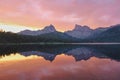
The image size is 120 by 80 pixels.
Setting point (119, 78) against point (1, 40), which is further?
point (1, 40)

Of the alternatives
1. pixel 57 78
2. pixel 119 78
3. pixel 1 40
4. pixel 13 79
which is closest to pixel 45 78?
pixel 57 78

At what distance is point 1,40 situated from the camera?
7544 inches

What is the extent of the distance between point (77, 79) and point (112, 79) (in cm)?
304

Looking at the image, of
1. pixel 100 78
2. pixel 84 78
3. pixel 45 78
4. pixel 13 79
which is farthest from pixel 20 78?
pixel 100 78

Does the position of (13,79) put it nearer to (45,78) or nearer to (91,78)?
(45,78)

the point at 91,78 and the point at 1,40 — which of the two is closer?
the point at 91,78

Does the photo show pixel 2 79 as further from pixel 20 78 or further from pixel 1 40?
pixel 1 40

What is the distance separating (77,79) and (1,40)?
175133 millimetres

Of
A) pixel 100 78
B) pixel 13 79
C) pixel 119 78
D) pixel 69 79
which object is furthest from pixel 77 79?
pixel 13 79

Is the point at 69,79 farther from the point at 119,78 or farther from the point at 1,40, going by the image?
the point at 1,40

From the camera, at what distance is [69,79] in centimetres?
2253

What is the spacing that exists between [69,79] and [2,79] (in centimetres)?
581

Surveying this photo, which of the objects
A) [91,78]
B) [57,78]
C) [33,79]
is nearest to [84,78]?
[91,78]

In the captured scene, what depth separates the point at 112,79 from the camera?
22281mm
